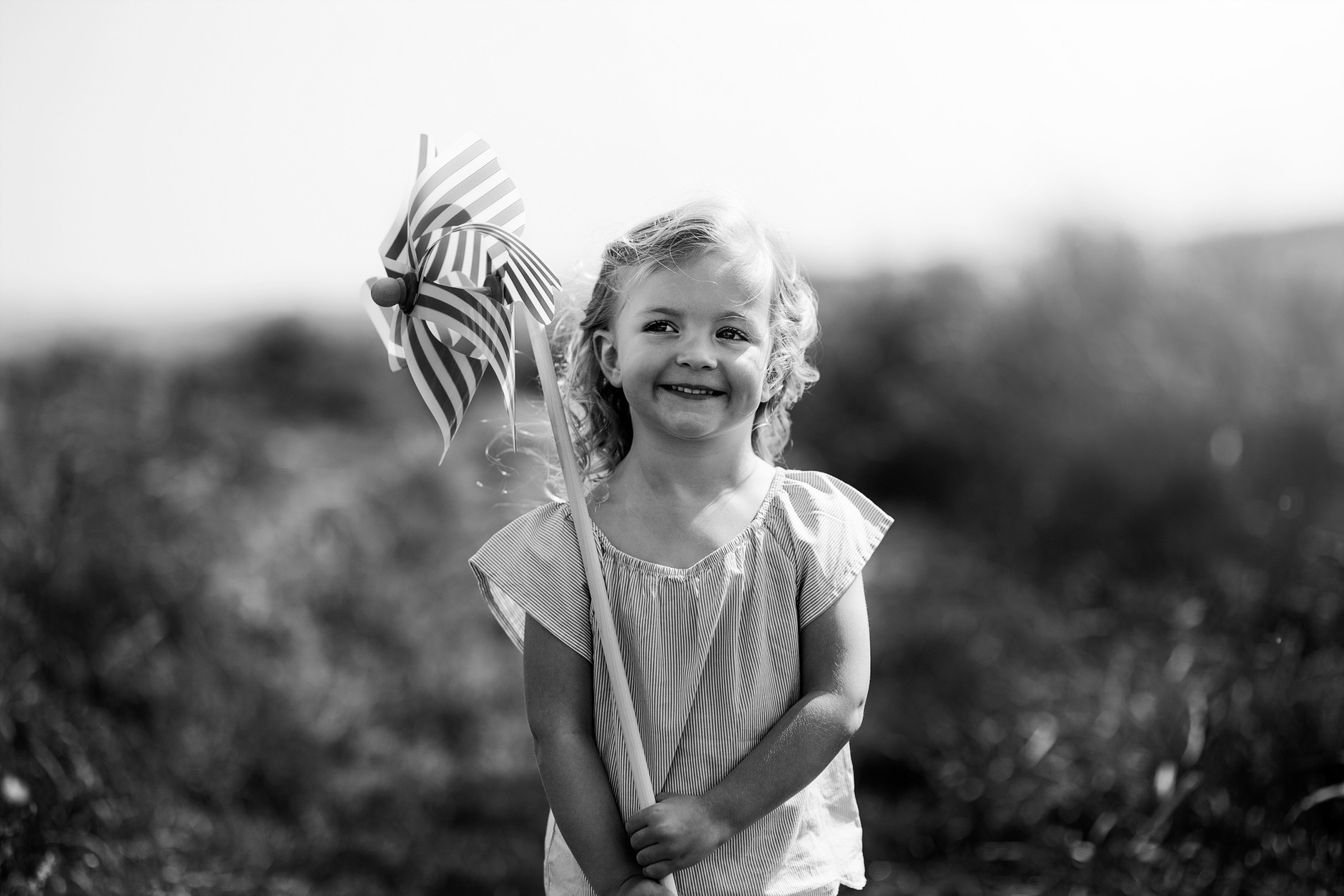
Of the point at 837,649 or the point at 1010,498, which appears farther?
the point at 1010,498

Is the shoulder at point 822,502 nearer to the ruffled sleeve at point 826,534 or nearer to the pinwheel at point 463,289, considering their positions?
the ruffled sleeve at point 826,534

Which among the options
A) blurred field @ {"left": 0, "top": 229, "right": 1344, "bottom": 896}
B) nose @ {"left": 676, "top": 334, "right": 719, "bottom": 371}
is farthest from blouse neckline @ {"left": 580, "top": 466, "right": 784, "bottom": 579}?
blurred field @ {"left": 0, "top": 229, "right": 1344, "bottom": 896}

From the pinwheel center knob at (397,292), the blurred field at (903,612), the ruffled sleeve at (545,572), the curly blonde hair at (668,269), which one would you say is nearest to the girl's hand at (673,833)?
the ruffled sleeve at (545,572)

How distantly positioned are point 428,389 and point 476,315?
15 centimetres

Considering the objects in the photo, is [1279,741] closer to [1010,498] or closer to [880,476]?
[1010,498]

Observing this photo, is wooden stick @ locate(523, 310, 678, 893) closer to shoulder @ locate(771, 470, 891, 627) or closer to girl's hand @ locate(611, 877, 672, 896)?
girl's hand @ locate(611, 877, 672, 896)

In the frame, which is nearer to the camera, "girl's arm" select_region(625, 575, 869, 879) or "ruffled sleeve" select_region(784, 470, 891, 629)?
"girl's arm" select_region(625, 575, 869, 879)

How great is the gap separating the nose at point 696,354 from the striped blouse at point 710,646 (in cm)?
26

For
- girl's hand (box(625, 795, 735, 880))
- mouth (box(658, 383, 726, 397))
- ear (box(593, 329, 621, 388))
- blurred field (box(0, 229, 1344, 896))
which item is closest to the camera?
girl's hand (box(625, 795, 735, 880))

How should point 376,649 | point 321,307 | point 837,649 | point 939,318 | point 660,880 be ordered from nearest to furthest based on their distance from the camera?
point 660,880
point 837,649
point 376,649
point 939,318
point 321,307

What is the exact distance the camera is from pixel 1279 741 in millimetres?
3172

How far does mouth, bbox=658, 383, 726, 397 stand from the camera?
1754mm

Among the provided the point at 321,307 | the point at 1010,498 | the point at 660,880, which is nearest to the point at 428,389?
the point at 660,880

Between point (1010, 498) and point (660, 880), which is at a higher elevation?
point (660, 880)
